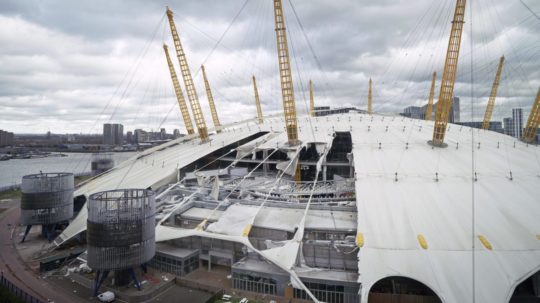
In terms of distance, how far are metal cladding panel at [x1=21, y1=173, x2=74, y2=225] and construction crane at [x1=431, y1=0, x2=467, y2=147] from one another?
3525 cm

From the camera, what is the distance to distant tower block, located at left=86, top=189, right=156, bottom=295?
19.6m

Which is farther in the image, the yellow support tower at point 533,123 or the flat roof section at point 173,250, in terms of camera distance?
the yellow support tower at point 533,123

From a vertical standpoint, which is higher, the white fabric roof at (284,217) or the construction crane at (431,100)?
the construction crane at (431,100)

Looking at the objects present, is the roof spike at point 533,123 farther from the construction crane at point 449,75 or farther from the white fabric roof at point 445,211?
the construction crane at point 449,75

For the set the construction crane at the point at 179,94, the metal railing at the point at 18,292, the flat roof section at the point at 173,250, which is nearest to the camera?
the metal railing at the point at 18,292

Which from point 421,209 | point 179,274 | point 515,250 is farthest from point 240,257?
point 515,250

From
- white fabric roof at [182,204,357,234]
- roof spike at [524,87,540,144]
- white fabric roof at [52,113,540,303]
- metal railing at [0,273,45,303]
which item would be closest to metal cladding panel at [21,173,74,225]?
white fabric roof at [52,113,540,303]

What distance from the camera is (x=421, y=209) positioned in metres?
20.4

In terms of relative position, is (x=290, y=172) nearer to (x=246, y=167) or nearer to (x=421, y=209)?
(x=246, y=167)

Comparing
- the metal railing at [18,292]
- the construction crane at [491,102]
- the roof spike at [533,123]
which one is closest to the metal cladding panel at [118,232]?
the metal railing at [18,292]

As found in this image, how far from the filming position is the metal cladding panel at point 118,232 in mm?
19641

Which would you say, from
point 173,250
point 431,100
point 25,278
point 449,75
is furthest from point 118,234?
point 431,100

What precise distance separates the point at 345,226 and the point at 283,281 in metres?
5.73

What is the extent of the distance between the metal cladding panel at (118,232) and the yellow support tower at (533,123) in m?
37.5
